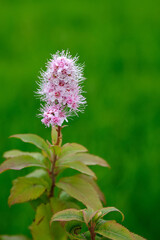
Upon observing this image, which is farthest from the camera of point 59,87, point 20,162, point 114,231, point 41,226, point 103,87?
point 103,87

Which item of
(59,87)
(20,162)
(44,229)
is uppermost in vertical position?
(59,87)

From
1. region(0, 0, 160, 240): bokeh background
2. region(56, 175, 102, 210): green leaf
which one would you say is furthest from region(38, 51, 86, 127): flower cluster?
region(0, 0, 160, 240): bokeh background

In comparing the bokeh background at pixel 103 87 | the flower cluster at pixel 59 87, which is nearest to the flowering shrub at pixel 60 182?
the flower cluster at pixel 59 87

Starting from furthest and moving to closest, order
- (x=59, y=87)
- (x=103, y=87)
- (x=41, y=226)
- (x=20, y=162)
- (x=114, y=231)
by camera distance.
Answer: (x=103, y=87) < (x=20, y=162) < (x=41, y=226) < (x=59, y=87) < (x=114, y=231)

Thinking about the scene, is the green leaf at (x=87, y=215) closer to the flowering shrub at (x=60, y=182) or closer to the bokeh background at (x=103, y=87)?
the flowering shrub at (x=60, y=182)

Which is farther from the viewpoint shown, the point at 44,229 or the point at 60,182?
the point at 60,182

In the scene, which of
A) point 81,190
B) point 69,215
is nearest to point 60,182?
point 81,190

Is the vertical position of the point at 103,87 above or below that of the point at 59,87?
above

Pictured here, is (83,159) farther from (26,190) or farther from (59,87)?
(59,87)
